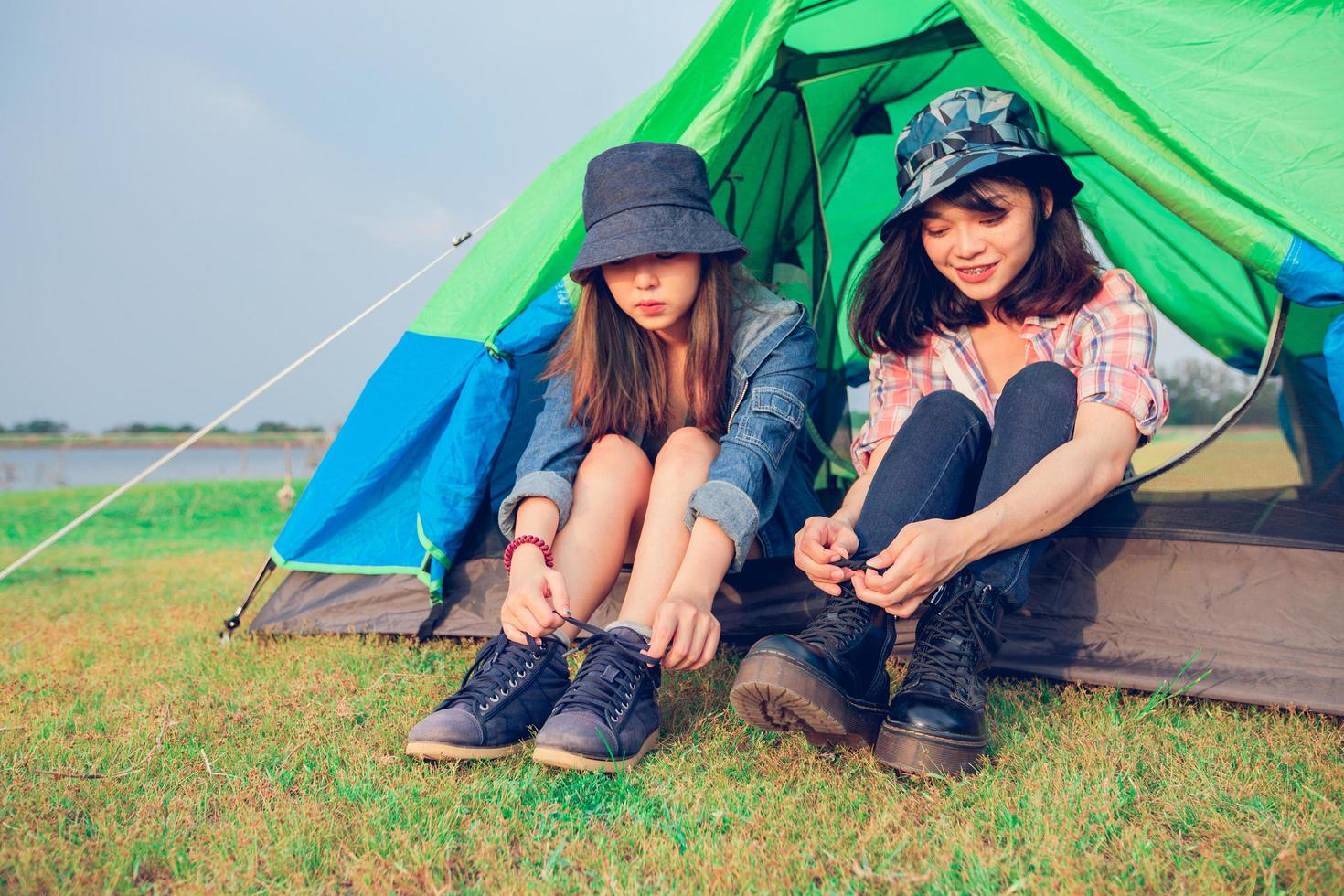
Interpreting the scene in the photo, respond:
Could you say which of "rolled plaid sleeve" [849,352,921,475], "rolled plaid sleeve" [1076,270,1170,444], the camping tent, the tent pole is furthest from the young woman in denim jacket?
the tent pole

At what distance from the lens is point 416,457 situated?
1985 millimetres

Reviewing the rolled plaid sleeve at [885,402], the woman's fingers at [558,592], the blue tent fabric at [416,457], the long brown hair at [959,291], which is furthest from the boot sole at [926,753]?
the blue tent fabric at [416,457]

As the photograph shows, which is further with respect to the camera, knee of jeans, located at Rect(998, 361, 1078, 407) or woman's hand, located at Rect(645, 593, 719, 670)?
knee of jeans, located at Rect(998, 361, 1078, 407)

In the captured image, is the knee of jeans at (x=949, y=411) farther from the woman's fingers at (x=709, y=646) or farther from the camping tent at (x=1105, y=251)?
the woman's fingers at (x=709, y=646)

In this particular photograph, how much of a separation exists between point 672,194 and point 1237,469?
1.77 m

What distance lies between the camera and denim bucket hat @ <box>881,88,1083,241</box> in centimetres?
144

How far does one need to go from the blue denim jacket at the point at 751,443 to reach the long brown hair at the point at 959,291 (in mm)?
160

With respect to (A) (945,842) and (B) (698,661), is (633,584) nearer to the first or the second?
(B) (698,661)

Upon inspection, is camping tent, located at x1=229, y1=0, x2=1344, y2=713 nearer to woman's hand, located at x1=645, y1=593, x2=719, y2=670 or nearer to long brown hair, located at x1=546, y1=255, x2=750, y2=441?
long brown hair, located at x1=546, y1=255, x2=750, y2=441

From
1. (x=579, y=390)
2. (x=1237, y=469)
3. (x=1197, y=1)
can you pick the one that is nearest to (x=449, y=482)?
(x=579, y=390)

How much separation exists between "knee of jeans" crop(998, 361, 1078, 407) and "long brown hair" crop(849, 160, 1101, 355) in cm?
19

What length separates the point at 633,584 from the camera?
136cm

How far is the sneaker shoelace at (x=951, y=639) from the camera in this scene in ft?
3.99

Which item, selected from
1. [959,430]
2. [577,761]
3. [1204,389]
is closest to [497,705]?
[577,761]
